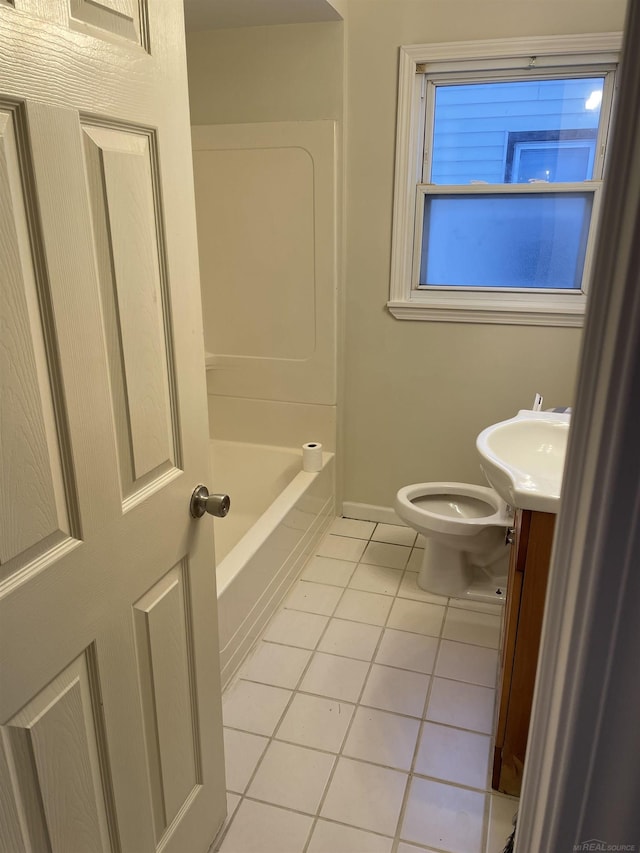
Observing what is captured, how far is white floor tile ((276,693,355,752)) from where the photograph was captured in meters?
1.81

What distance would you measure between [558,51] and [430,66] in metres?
0.48

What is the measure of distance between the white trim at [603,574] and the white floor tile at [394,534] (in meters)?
2.23

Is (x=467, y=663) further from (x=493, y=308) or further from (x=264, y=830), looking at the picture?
(x=493, y=308)

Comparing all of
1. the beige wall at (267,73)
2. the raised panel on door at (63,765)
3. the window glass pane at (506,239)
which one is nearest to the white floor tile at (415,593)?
the window glass pane at (506,239)

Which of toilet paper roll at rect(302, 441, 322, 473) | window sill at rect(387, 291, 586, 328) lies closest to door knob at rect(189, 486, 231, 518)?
toilet paper roll at rect(302, 441, 322, 473)

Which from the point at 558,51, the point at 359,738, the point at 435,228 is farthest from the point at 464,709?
the point at 558,51

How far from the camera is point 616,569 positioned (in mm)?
535

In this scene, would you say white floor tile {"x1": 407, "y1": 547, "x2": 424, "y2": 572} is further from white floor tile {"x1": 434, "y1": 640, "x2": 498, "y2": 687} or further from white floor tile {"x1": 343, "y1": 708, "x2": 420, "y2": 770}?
white floor tile {"x1": 343, "y1": 708, "x2": 420, "y2": 770}

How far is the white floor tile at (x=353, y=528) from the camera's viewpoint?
9.72 ft

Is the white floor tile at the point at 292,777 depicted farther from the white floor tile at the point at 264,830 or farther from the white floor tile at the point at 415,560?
the white floor tile at the point at 415,560

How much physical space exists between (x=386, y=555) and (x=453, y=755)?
1.09 metres

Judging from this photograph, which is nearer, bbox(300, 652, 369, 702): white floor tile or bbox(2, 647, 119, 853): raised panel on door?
bbox(2, 647, 119, 853): raised panel on door

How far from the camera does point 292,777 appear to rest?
169 cm

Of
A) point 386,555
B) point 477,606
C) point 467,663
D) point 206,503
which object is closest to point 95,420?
point 206,503
